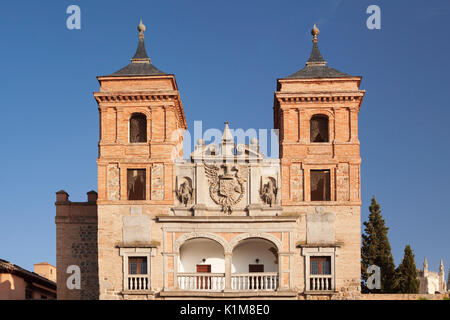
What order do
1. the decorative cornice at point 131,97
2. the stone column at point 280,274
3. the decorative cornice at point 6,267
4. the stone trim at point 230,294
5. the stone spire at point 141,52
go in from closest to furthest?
1. the stone trim at point 230,294
2. the stone column at point 280,274
3. the decorative cornice at point 131,97
4. the decorative cornice at point 6,267
5. the stone spire at point 141,52

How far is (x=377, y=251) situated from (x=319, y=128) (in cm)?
1386

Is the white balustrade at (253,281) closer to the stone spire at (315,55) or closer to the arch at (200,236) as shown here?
the arch at (200,236)

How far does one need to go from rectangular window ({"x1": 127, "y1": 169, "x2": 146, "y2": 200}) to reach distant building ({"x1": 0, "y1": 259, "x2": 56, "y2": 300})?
884 centimetres

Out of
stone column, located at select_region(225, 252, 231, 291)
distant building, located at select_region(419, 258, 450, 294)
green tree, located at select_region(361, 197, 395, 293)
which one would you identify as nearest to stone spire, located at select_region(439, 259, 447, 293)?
distant building, located at select_region(419, 258, 450, 294)

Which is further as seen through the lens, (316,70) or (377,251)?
(377,251)

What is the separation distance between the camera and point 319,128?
3816 cm

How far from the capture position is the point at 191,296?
35750 millimetres

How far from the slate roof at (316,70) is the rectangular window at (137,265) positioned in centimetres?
1257

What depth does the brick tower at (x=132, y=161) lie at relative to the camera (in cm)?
3647

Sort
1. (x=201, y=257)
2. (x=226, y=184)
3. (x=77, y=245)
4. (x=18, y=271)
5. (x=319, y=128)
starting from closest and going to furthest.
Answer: (x=226, y=184) → (x=319, y=128) → (x=201, y=257) → (x=77, y=245) → (x=18, y=271)

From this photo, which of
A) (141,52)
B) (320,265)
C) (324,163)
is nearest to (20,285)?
(141,52)

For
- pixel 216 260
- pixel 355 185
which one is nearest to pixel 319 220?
pixel 355 185

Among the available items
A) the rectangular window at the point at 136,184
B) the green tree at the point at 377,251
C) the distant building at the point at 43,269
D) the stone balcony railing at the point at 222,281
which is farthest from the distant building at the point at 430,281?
the rectangular window at the point at 136,184

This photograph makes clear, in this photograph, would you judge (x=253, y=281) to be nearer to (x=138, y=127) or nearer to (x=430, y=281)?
(x=138, y=127)
